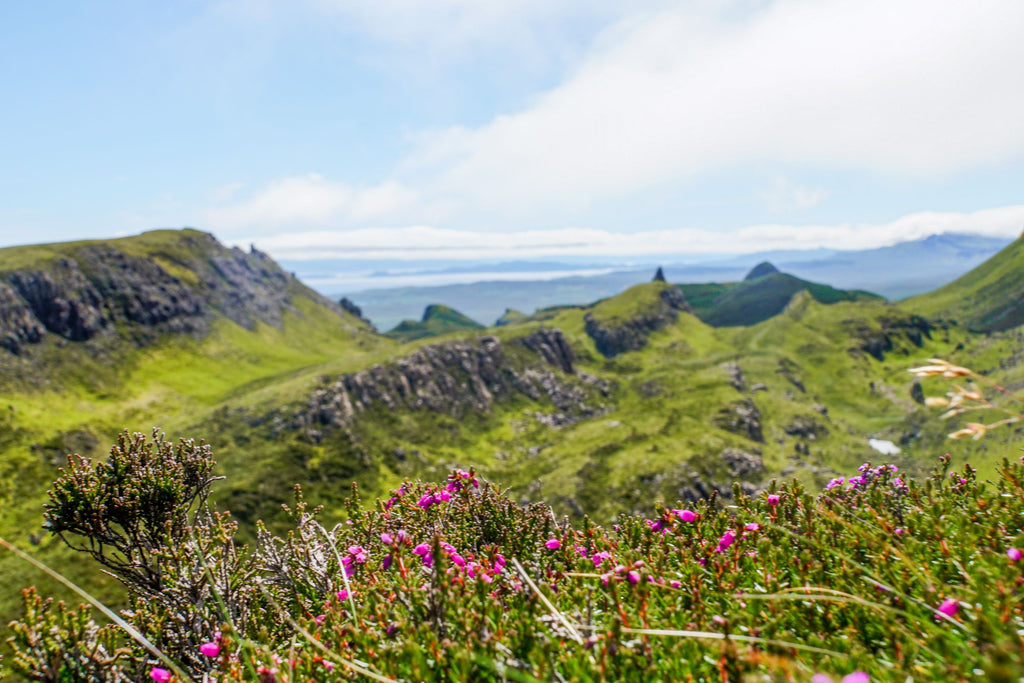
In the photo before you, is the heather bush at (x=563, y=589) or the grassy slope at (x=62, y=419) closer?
the heather bush at (x=563, y=589)

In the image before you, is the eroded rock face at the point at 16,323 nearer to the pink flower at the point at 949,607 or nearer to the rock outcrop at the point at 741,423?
the pink flower at the point at 949,607

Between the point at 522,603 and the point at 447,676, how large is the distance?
3.27ft

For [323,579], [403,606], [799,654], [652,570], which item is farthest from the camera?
[323,579]

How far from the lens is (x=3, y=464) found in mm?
120375

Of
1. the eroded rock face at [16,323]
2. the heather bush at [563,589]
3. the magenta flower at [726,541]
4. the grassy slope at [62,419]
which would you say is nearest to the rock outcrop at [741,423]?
the grassy slope at [62,419]

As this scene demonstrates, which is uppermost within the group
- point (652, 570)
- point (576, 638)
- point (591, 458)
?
point (576, 638)

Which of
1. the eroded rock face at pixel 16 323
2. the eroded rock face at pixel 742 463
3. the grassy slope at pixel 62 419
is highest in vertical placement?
the eroded rock face at pixel 16 323

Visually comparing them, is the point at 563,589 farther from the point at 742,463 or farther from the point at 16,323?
the point at 16,323

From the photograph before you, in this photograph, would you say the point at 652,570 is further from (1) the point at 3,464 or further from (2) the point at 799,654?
(1) the point at 3,464

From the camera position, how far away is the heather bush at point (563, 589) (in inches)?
142

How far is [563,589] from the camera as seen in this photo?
5086 mm

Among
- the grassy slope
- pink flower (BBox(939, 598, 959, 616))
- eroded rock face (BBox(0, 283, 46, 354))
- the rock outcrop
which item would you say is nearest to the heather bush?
pink flower (BBox(939, 598, 959, 616))

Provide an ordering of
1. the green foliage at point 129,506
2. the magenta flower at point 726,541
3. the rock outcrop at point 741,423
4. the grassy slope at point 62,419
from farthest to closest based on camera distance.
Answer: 1. the rock outcrop at point 741,423
2. the grassy slope at point 62,419
3. the green foliage at point 129,506
4. the magenta flower at point 726,541

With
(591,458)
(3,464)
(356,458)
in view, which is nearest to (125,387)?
(3,464)
